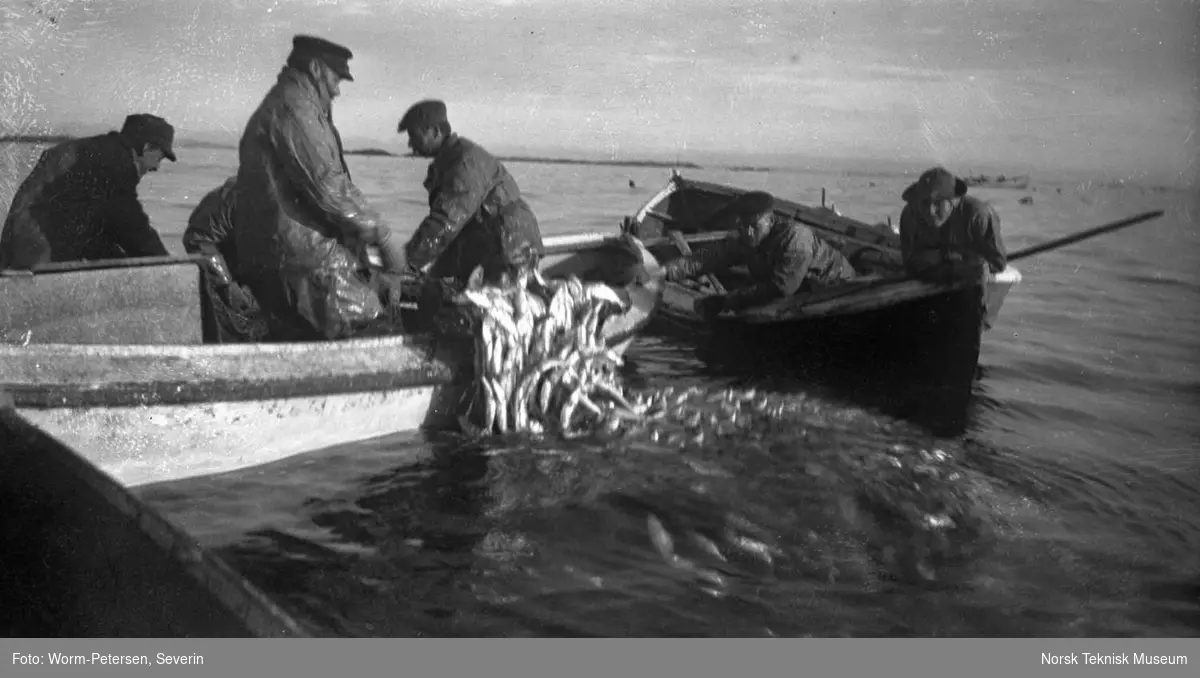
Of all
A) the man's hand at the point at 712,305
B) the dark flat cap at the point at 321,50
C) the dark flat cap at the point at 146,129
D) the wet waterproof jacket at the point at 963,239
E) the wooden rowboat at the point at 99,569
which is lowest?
the wooden rowboat at the point at 99,569

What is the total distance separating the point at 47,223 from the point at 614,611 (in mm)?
4386

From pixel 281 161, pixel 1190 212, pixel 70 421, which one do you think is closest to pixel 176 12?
pixel 281 161

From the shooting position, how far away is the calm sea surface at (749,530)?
3896 mm

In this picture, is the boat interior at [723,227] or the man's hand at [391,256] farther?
the boat interior at [723,227]

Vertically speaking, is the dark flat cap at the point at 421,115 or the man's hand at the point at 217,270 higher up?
the dark flat cap at the point at 421,115

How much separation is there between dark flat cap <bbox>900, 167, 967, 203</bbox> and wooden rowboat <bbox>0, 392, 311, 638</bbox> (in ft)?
21.9

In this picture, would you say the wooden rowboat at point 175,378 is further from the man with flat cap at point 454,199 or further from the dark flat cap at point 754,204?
the dark flat cap at point 754,204

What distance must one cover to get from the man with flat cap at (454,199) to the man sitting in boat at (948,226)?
3671mm

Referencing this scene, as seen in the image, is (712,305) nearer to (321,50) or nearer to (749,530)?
(749,530)

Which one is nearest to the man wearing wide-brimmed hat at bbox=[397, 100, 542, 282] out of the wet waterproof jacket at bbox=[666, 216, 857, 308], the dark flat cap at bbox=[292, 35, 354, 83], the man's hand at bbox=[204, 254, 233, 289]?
the dark flat cap at bbox=[292, 35, 354, 83]

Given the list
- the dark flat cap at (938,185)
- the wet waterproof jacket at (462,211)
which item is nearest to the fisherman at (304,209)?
the wet waterproof jacket at (462,211)

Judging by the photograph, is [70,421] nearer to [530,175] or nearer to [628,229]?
[628,229]

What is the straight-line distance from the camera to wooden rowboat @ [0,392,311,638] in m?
2.43

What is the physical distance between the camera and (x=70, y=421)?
13.6 feet
